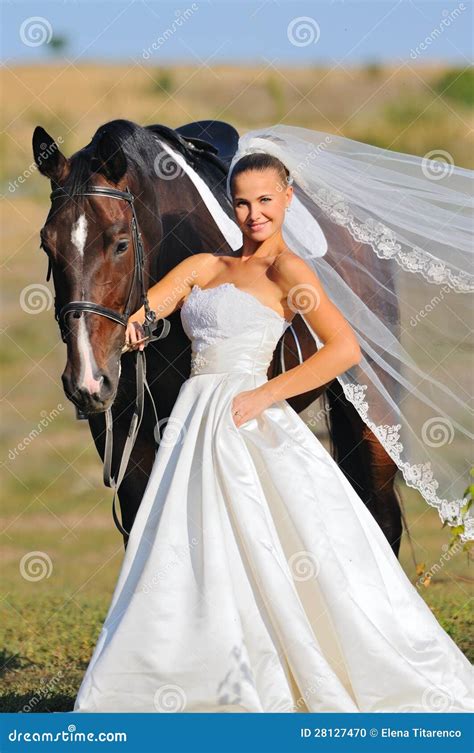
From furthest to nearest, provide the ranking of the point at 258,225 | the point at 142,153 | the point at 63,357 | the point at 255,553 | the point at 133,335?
the point at 63,357
the point at 142,153
the point at 133,335
the point at 258,225
the point at 255,553

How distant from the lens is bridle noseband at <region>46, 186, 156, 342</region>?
174 inches

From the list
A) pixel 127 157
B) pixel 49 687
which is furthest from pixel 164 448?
pixel 49 687

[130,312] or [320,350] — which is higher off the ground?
[320,350]

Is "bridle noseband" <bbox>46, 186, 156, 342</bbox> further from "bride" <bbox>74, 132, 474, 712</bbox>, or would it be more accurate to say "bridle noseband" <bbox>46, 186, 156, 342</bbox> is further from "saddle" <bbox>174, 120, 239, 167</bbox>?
"saddle" <bbox>174, 120, 239, 167</bbox>

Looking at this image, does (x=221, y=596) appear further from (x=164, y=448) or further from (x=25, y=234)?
(x=25, y=234)

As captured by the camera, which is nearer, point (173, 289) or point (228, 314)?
point (228, 314)

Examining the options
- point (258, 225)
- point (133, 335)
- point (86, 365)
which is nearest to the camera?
point (86, 365)

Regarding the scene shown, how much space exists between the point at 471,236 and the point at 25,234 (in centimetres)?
1321

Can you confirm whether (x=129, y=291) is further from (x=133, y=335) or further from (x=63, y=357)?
→ (x=63, y=357)

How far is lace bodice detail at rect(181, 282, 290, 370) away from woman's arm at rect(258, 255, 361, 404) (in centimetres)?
12

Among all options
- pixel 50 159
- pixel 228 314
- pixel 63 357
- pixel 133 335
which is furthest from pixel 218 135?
pixel 63 357

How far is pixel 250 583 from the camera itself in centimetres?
423

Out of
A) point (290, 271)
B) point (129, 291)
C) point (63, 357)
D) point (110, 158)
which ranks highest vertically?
point (290, 271)

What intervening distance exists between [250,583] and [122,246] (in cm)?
138
